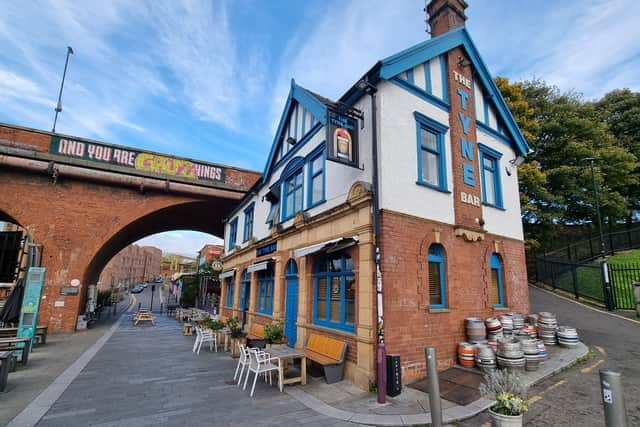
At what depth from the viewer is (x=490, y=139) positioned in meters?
11.3

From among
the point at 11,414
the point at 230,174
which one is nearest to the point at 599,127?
the point at 230,174

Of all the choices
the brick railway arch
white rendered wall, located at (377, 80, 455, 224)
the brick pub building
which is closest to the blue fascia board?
the brick pub building

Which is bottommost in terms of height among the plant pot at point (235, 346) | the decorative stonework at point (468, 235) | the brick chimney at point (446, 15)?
the plant pot at point (235, 346)

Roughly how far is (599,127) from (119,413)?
2957 centimetres

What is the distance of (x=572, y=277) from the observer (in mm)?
18266

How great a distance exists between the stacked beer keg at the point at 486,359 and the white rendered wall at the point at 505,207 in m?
3.91

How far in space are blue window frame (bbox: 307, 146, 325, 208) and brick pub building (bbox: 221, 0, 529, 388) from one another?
0.05 m

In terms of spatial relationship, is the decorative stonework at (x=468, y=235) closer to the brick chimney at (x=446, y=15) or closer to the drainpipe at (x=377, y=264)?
the drainpipe at (x=377, y=264)

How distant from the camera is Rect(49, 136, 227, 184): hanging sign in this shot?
18375 mm

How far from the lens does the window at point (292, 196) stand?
1179 cm

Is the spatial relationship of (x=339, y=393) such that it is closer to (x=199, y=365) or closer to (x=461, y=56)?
(x=199, y=365)

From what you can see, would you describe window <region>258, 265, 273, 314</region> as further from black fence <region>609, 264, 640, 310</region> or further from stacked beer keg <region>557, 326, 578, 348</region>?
black fence <region>609, 264, 640, 310</region>

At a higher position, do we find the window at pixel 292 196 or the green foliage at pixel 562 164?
the green foliage at pixel 562 164

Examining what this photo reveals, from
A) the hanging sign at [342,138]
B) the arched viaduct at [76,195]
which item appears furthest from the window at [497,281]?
the arched viaduct at [76,195]
